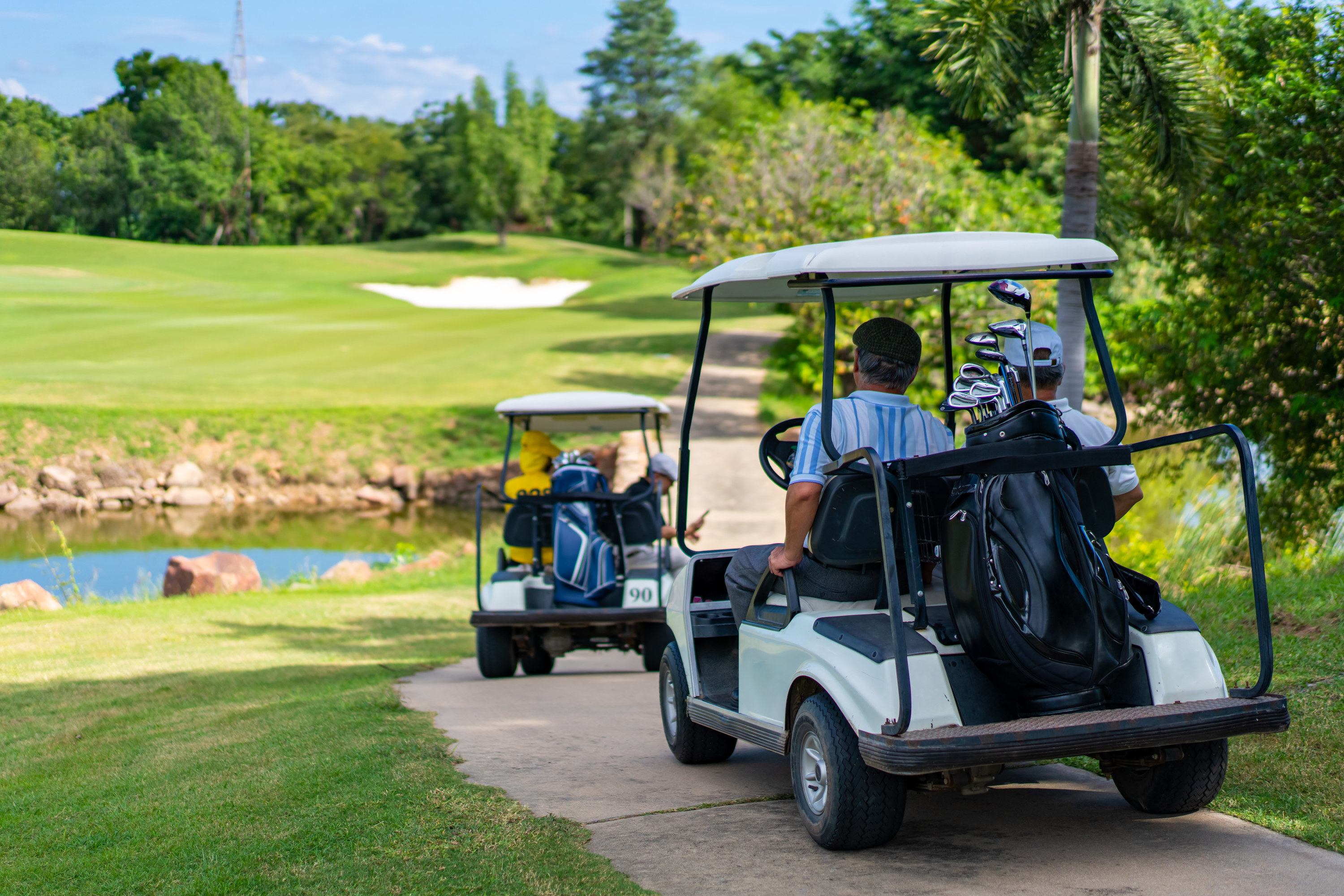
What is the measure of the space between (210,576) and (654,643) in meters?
9.01

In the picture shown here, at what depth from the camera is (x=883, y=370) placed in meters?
4.20

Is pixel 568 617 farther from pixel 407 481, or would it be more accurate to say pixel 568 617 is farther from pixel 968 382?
pixel 407 481

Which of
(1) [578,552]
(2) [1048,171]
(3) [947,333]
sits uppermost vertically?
(2) [1048,171]

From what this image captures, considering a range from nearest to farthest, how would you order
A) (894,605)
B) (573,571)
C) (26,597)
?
(894,605)
(573,571)
(26,597)

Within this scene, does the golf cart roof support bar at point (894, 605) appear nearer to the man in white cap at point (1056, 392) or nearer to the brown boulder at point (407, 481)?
the man in white cap at point (1056, 392)

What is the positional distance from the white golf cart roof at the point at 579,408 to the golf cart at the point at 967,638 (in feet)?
15.1

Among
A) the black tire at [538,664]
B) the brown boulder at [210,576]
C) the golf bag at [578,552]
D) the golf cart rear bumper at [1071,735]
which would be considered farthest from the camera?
the brown boulder at [210,576]

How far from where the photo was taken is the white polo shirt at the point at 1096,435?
13.8ft

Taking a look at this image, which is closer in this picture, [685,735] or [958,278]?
[958,278]

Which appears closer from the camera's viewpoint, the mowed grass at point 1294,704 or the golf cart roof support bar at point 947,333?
the mowed grass at point 1294,704

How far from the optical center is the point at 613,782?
4906mm

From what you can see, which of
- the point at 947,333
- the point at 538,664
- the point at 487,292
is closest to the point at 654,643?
the point at 538,664

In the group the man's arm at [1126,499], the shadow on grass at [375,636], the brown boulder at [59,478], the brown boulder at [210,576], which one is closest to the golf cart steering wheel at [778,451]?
the man's arm at [1126,499]

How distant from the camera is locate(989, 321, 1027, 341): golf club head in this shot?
163 inches
